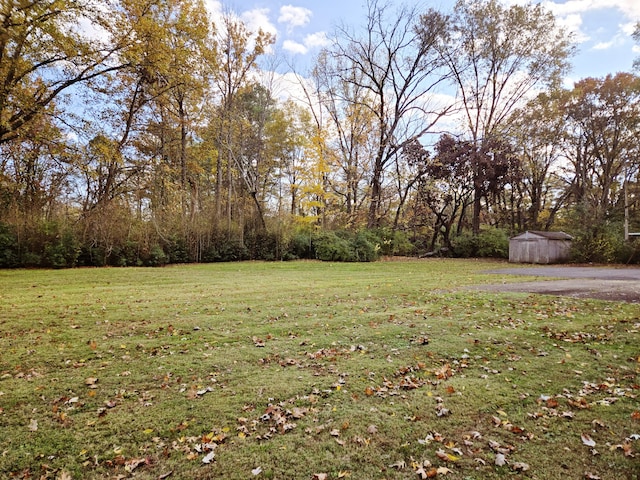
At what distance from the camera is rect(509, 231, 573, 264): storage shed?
58.6ft

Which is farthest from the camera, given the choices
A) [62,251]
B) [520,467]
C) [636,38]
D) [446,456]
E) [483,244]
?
[483,244]

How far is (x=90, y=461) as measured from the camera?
87.4 inches

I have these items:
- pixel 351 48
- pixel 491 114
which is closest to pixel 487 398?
pixel 351 48

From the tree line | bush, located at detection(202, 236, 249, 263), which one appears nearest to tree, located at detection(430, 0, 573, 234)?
the tree line

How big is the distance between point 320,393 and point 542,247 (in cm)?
1863

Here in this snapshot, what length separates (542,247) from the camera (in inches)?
703

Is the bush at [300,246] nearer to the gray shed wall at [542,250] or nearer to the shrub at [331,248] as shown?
the shrub at [331,248]

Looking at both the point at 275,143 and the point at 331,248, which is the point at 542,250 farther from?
the point at 275,143

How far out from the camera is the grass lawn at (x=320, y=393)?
221 centimetres

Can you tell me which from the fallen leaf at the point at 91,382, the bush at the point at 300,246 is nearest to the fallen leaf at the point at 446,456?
the fallen leaf at the point at 91,382

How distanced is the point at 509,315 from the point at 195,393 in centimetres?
494

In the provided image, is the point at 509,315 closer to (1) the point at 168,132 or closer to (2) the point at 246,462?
(2) the point at 246,462

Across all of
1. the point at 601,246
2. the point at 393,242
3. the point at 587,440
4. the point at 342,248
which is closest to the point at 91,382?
the point at 587,440

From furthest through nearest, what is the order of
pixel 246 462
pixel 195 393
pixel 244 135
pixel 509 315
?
pixel 244 135 → pixel 509 315 → pixel 195 393 → pixel 246 462
